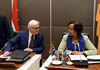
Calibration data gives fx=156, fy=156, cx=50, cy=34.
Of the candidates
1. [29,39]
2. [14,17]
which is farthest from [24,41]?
[14,17]

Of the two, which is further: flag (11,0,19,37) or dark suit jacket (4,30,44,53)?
flag (11,0,19,37)

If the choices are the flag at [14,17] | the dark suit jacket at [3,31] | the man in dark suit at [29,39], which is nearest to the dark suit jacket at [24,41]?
the man in dark suit at [29,39]

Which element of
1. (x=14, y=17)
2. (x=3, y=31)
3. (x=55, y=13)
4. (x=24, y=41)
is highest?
(x=55, y=13)

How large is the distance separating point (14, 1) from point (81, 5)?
179 cm

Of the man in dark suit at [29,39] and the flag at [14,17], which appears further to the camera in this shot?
the flag at [14,17]

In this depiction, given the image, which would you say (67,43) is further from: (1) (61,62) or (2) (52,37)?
(2) (52,37)

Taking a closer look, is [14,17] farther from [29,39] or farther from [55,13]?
[29,39]

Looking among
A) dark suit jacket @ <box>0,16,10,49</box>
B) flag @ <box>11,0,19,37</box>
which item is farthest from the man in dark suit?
flag @ <box>11,0,19,37</box>

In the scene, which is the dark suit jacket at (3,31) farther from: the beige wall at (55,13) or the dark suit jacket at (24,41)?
the beige wall at (55,13)

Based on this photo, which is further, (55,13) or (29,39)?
(55,13)

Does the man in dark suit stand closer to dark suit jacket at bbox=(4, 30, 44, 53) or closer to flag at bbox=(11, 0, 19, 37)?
dark suit jacket at bbox=(4, 30, 44, 53)

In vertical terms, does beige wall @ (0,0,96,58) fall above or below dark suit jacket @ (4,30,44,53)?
above

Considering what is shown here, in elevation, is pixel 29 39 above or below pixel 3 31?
below

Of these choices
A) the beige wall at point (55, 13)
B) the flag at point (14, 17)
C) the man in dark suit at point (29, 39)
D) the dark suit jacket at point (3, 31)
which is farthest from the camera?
the flag at point (14, 17)
